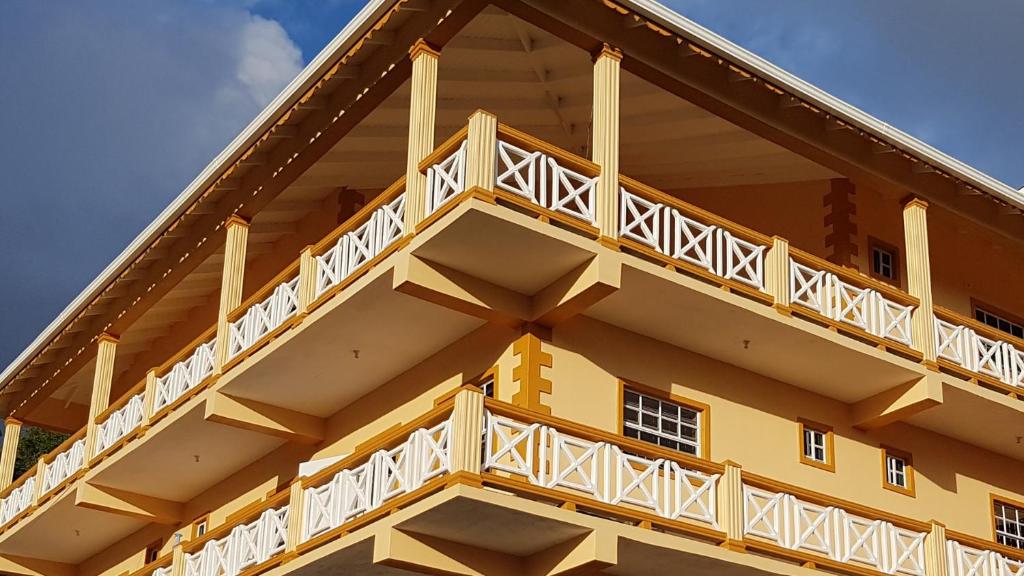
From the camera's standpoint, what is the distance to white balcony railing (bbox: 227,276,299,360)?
20.1 meters

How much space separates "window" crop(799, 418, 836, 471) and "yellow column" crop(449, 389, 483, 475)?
6.68 m

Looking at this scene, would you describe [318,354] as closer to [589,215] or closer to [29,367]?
[589,215]

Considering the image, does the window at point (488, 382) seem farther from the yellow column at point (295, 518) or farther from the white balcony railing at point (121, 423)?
the white balcony railing at point (121, 423)

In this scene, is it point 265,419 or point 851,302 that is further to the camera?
point 265,419

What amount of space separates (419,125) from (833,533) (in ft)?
24.2

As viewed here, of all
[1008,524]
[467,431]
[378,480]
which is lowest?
[378,480]

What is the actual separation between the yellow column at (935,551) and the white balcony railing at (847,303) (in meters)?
2.83

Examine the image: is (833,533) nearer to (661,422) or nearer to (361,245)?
(661,422)

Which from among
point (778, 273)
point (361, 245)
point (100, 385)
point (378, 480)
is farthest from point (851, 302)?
point (100, 385)

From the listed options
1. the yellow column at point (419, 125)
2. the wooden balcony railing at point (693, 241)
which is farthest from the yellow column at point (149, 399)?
the wooden balcony railing at point (693, 241)

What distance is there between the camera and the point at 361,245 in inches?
727

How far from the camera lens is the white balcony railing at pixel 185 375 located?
2227 centimetres

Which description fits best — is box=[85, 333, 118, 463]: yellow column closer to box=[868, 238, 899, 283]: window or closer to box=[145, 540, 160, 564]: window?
box=[145, 540, 160, 564]: window

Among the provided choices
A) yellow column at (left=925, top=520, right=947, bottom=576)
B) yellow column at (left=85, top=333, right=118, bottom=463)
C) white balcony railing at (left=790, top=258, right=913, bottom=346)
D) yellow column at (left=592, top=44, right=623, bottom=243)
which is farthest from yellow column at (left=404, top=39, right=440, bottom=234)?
yellow column at (left=85, top=333, right=118, bottom=463)
